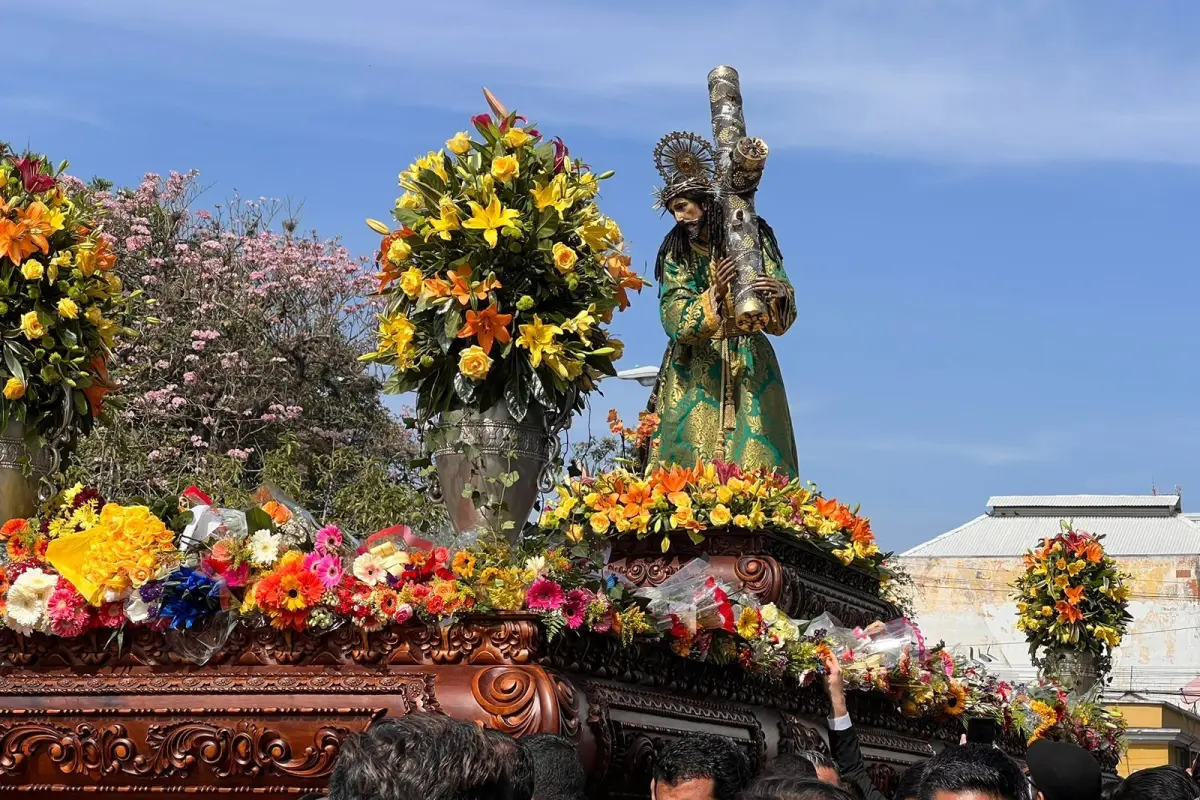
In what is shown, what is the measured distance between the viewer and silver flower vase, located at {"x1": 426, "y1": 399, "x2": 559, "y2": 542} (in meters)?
5.52

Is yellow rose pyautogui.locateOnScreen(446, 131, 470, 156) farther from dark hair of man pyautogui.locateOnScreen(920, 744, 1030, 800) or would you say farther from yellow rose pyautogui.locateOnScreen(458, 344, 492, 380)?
dark hair of man pyautogui.locateOnScreen(920, 744, 1030, 800)

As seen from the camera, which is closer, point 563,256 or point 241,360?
point 563,256

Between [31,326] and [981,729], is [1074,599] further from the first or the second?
[31,326]

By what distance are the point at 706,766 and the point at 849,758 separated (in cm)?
174

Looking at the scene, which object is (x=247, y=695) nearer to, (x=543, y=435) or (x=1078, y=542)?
(x=543, y=435)

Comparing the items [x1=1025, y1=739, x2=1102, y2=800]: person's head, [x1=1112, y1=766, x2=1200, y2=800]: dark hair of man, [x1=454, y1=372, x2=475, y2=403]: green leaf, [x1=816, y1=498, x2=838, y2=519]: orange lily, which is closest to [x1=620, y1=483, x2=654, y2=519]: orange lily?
[x1=816, y1=498, x2=838, y2=519]: orange lily

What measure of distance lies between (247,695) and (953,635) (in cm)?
2726

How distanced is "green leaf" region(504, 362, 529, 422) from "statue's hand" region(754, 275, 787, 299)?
2.85m

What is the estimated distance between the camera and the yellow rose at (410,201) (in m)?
5.72

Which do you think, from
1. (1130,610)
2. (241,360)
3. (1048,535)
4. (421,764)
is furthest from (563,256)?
(1048,535)

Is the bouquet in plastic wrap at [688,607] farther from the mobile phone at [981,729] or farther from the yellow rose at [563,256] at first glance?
the mobile phone at [981,729]

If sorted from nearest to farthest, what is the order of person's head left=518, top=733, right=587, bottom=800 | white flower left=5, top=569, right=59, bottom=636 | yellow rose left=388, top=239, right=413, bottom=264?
1. person's head left=518, top=733, right=587, bottom=800
2. white flower left=5, top=569, right=59, bottom=636
3. yellow rose left=388, top=239, right=413, bottom=264

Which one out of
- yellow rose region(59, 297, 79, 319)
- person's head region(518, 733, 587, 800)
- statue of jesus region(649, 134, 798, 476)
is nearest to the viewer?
person's head region(518, 733, 587, 800)

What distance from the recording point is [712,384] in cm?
859
